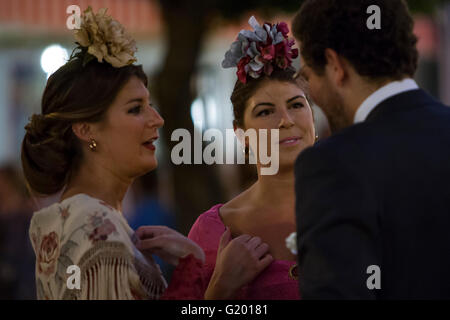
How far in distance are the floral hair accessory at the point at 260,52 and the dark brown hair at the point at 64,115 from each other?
15.7 inches

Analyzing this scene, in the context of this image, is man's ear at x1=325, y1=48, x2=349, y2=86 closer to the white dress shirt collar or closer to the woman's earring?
the white dress shirt collar

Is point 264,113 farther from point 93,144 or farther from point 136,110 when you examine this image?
point 93,144

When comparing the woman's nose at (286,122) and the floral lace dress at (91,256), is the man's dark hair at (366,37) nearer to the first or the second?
the woman's nose at (286,122)

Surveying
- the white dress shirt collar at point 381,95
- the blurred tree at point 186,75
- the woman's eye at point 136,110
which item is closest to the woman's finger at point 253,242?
the woman's eye at point 136,110

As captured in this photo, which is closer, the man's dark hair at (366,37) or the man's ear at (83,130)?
the man's dark hair at (366,37)

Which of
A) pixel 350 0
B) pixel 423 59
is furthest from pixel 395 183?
pixel 423 59

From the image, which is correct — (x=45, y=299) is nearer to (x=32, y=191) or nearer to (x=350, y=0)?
(x=32, y=191)

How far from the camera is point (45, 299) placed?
7.80 feet

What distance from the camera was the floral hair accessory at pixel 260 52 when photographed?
2.78 meters

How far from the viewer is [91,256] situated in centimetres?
222

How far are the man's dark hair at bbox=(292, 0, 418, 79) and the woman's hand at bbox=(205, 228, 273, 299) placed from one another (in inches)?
31.7

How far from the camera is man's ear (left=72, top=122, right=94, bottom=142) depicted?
8.29ft

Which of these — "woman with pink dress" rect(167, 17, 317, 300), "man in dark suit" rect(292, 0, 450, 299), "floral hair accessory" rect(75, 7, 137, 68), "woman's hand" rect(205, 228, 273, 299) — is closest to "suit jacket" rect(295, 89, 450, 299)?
"man in dark suit" rect(292, 0, 450, 299)
